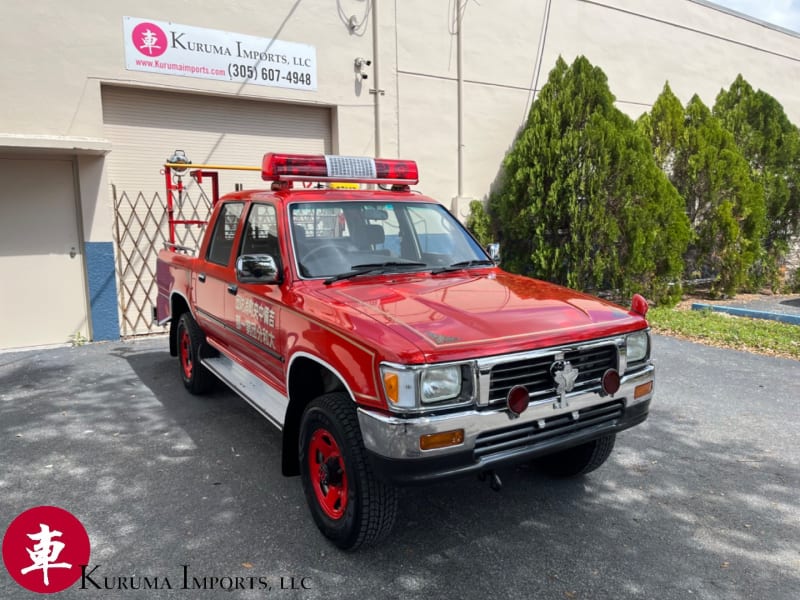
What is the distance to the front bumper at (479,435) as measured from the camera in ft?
8.81

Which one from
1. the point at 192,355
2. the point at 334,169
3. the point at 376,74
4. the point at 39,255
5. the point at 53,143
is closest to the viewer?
the point at 334,169

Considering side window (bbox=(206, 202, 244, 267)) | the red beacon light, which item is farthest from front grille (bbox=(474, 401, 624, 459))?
side window (bbox=(206, 202, 244, 267))

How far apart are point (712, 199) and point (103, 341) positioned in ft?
35.2

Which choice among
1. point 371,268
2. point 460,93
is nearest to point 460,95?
point 460,93

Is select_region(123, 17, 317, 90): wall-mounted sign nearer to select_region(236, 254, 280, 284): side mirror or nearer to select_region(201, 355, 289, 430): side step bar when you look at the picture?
select_region(201, 355, 289, 430): side step bar

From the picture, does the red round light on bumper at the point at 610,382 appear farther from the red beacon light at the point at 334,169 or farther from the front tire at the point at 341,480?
the red beacon light at the point at 334,169

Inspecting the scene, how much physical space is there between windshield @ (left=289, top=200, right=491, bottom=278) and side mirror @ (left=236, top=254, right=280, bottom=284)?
0.21 m

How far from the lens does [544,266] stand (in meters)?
9.98

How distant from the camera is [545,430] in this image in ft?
9.95

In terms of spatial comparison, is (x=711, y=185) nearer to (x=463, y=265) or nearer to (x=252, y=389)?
(x=463, y=265)

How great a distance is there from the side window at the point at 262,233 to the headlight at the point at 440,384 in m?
1.65

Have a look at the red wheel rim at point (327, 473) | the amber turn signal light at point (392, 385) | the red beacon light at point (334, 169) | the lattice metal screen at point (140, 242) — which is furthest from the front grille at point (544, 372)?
the lattice metal screen at point (140, 242)

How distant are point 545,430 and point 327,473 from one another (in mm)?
1172

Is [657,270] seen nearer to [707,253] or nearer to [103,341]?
[707,253]
